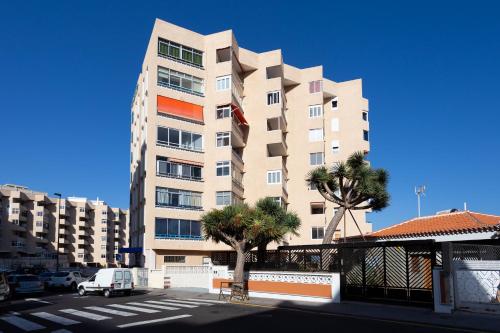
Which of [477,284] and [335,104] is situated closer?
[477,284]

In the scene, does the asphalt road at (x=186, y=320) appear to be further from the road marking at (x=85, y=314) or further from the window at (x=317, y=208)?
the window at (x=317, y=208)

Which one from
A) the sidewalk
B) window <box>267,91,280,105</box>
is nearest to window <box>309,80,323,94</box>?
window <box>267,91,280,105</box>

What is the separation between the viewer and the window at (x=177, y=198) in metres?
42.6

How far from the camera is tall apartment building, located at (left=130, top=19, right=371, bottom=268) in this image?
43.2 m

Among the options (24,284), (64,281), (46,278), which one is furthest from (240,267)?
(46,278)

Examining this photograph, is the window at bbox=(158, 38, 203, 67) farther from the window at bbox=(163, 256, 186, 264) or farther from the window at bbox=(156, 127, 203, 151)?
the window at bbox=(163, 256, 186, 264)

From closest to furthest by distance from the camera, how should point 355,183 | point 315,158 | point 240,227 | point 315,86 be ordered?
1. point 240,227
2. point 355,183
3. point 315,158
4. point 315,86

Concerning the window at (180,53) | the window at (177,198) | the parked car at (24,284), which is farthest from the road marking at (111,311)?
the window at (180,53)

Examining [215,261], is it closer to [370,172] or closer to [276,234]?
[276,234]

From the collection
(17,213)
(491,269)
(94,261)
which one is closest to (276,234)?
(491,269)

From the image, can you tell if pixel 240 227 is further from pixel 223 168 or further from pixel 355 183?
pixel 223 168

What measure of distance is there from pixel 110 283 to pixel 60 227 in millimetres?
93230

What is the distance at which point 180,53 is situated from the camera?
46.2 metres

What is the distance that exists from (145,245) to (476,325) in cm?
3137
